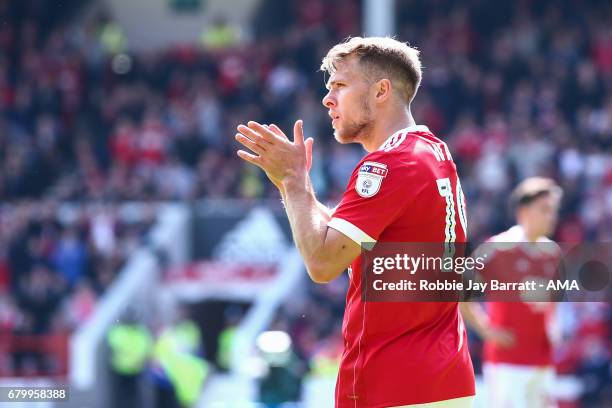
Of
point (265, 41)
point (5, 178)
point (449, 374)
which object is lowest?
point (449, 374)

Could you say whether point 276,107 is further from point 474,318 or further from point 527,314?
point 474,318

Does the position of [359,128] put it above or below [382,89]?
below

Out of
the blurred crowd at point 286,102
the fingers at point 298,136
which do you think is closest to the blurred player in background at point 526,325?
the fingers at point 298,136

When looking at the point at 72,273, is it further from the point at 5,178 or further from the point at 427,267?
the point at 427,267

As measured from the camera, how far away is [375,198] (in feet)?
12.6

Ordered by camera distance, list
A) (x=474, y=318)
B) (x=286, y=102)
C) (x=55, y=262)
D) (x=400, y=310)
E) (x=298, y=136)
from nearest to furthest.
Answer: (x=400, y=310)
(x=298, y=136)
(x=474, y=318)
(x=55, y=262)
(x=286, y=102)

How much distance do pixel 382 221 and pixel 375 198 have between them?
0.27 feet

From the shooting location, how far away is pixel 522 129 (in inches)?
669

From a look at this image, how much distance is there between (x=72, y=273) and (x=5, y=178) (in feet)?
9.44

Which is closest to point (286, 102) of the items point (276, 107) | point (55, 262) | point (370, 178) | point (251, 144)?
point (276, 107)

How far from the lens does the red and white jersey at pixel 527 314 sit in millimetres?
7738

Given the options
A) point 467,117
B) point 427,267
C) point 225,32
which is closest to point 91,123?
point 225,32

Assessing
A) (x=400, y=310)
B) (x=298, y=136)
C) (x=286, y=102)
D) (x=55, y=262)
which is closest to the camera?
(x=400, y=310)

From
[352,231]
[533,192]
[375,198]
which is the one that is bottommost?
[352,231]
